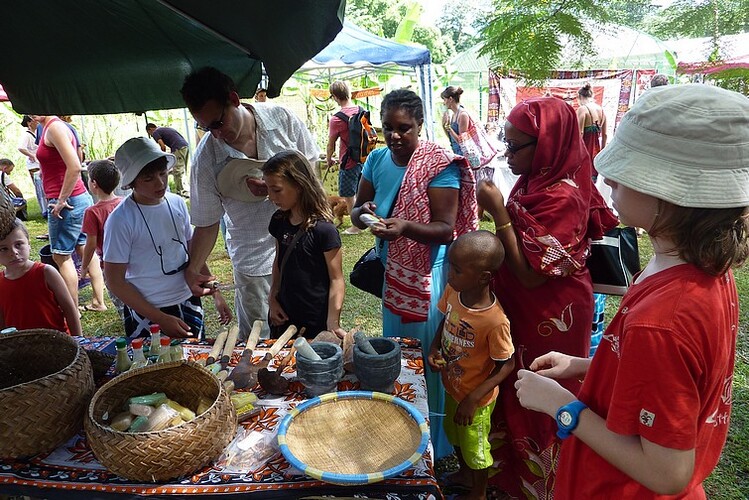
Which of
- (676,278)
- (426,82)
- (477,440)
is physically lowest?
(477,440)

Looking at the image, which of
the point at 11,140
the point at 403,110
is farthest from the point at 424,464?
the point at 11,140

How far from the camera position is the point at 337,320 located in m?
2.38

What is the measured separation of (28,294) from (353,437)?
208 cm

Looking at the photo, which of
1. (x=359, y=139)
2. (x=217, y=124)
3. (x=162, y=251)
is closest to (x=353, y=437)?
(x=162, y=251)

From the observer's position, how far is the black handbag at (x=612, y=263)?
7.23 feet

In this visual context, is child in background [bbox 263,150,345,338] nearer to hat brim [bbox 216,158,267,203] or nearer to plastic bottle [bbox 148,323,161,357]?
hat brim [bbox 216,158,267,203]

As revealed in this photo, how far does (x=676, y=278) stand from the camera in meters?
0.97

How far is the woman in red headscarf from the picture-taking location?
189cm

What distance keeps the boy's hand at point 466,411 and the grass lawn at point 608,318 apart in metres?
0.86

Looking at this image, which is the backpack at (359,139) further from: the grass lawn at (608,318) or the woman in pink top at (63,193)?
the woman in pink top at (63,193)

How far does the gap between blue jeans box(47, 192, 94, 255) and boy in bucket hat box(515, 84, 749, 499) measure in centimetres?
470

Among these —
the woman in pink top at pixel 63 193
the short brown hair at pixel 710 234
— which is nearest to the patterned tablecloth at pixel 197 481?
the short brown hair at pixel 710 234

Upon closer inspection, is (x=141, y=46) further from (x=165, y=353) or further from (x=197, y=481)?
(x=197, y=481)

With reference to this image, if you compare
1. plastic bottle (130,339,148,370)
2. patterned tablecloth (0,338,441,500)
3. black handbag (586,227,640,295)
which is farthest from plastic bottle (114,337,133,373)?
black handbag (586,227,640,295)
